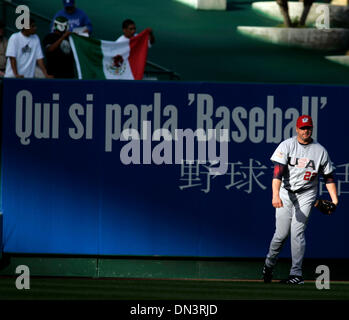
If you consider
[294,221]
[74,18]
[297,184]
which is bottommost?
[294,221]

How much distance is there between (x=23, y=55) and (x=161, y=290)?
5.08 meters

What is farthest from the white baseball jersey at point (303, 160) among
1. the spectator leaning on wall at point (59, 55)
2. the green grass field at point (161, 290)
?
the spectator leaning on wall at point (59, 55)

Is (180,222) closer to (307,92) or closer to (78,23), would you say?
(307,92)

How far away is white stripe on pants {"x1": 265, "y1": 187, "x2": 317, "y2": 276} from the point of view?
10.5m

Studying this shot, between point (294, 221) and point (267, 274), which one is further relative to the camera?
point (267, 274)

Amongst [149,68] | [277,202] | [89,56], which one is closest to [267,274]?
[277,202]

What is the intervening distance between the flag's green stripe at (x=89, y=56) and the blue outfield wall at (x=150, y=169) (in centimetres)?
237

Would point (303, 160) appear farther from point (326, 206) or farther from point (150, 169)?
point (150, 169)

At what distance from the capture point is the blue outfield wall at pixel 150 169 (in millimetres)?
11547

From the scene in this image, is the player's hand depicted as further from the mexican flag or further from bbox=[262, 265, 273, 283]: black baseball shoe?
the mexican flag

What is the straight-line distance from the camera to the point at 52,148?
456 inches

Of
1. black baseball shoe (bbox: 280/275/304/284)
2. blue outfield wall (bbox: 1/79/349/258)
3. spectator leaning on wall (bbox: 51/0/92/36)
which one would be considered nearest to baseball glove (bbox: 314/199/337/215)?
black baseball shoe (bbox: 280/275/304/284)

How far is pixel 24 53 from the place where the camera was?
1334cm

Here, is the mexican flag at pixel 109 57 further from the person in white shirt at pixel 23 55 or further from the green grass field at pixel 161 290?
the green grass field at pixel 161 290
